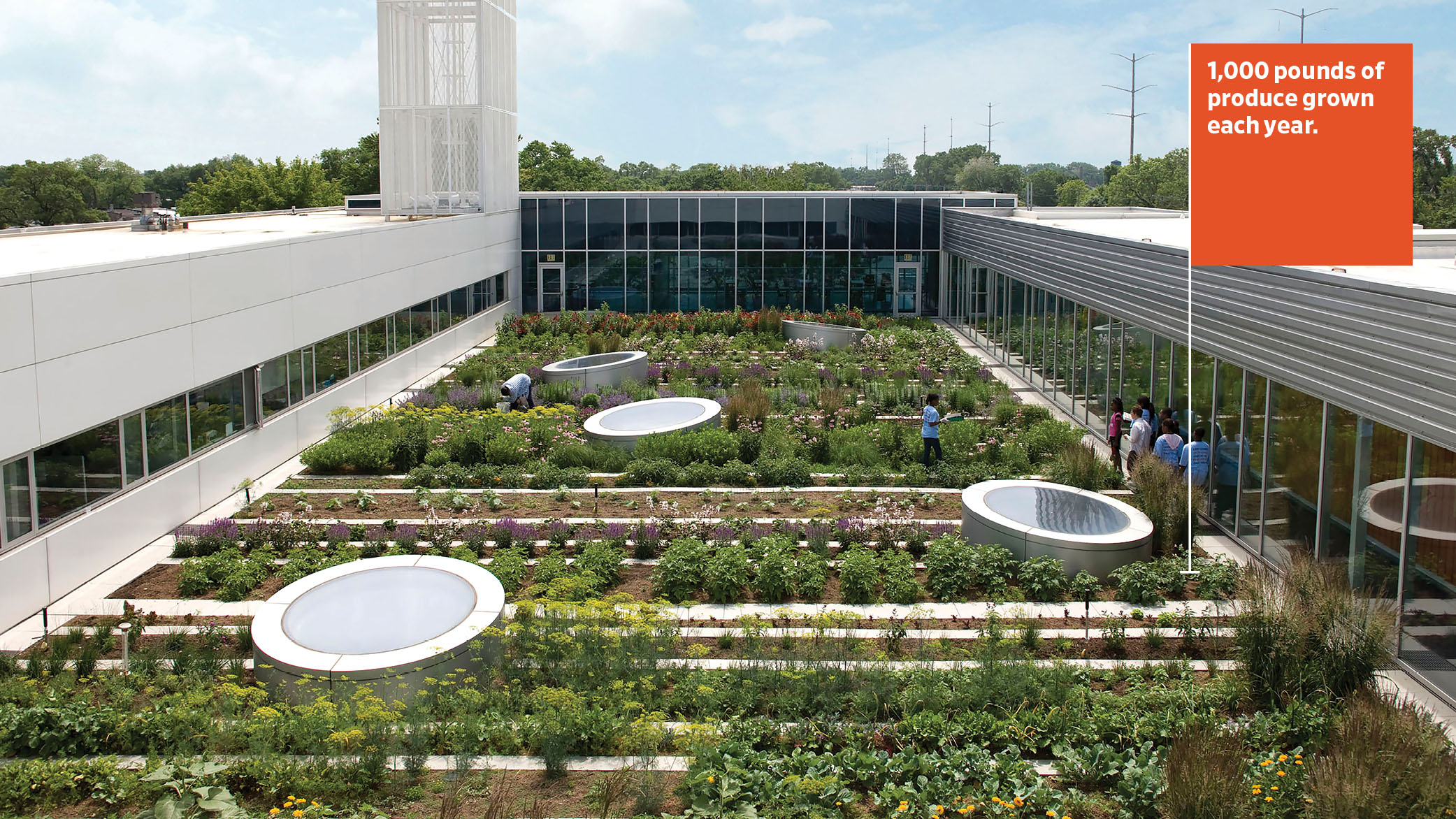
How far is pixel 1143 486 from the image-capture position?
1358 centimetres

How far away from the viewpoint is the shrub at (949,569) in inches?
468

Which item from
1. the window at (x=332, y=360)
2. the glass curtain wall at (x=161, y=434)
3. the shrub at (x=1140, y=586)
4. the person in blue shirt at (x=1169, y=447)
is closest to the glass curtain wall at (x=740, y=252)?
the glass curtain wall at (x=161, y=434)

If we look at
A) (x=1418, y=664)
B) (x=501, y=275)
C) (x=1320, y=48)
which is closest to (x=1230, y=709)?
(x=1418, y=664)

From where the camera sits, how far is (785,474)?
16.5m

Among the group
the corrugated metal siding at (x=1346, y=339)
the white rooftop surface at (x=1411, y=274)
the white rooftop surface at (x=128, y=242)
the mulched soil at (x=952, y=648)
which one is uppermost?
the white rooftop surface at (x=128, y=242)

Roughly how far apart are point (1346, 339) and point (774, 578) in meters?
5.95

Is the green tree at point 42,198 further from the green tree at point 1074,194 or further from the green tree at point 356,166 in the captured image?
the green tree at point 1074,194

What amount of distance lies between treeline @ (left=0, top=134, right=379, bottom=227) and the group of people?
5914 centimetres

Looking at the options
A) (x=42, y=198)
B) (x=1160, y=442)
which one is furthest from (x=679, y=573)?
(x=42, y=198)

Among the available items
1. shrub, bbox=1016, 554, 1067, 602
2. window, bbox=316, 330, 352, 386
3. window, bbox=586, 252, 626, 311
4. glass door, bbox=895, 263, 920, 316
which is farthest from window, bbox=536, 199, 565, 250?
shrub, bbox=1016, 554, 1067, 602

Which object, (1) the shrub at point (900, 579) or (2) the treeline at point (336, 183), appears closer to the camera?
(1) the shrub at point (900, 579)

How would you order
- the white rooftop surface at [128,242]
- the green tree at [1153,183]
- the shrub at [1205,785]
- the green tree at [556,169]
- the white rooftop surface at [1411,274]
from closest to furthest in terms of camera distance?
the shrub at [1205,785] < the white rooftop surface at [1411,274] < the white rooftop surface at [128,242] < the green tree at [556,169] < the green tree at [1153,183]

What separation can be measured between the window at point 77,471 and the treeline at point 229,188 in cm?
5737

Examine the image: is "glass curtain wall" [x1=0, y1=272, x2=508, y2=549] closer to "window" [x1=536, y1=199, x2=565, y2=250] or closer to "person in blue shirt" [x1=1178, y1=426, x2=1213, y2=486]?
"person in blue shirt" [x1=1178, y1=426, x2=1213, y2=486]
